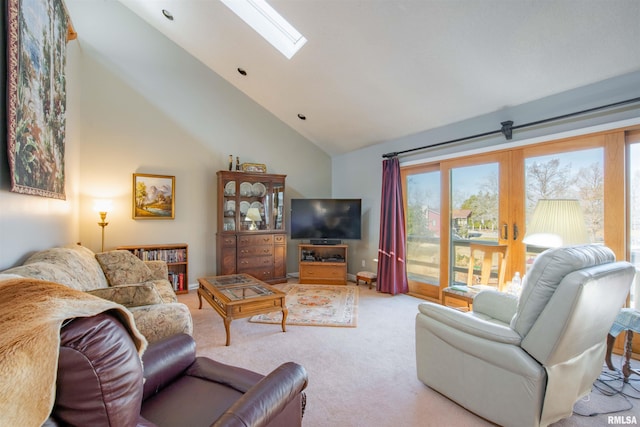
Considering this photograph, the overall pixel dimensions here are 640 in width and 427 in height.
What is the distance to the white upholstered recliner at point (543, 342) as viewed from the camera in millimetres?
1470

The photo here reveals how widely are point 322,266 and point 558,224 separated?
3.43m

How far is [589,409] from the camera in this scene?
72.8 inches

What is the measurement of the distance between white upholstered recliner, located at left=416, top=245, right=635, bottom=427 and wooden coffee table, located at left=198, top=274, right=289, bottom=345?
65.0 inches

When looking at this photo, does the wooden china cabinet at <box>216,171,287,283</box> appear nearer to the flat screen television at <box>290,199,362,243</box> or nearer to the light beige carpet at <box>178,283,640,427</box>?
the flat screen television at <box>290,199,362,243</box>

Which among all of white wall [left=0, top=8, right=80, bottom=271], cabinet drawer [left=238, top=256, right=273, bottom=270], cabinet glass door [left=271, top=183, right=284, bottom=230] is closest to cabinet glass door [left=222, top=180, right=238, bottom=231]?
cabinet drawer [left=238, top=256, right=273, bottom=270]

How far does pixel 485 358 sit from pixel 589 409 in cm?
87

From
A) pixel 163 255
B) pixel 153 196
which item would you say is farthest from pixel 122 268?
pixel 153 196

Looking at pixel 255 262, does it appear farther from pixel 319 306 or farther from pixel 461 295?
pixel 461 295

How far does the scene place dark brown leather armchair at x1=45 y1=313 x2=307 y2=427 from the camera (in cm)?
62

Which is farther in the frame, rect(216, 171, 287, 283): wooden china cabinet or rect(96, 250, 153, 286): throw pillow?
rect(216, 171, 287, 283): wooden china cabinet

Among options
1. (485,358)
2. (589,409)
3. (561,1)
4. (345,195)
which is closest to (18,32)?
(485,358)

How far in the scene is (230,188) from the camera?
4.77 metres

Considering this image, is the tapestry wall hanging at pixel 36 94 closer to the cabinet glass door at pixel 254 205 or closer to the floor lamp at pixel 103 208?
the floor lamp at pixel 103 208

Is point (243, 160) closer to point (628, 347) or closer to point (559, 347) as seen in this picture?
point (559, 347)
